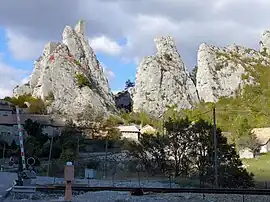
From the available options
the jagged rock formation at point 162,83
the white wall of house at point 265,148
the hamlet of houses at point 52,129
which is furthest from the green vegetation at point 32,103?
the white wall of house at point 265,148

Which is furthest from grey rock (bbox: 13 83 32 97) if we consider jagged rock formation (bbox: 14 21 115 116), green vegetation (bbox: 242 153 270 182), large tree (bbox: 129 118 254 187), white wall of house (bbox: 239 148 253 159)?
large tree (bbox: 129 118 254 187)

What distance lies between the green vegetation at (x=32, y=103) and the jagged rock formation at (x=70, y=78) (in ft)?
5.70

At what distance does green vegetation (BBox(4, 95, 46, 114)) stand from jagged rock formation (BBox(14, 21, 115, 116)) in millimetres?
1737

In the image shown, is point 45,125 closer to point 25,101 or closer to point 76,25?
point 25,101

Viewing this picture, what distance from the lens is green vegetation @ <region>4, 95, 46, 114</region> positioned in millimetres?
100463

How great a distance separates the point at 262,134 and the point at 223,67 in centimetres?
5355

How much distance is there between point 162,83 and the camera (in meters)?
121

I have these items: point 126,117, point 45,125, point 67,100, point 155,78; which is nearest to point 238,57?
point 155,78

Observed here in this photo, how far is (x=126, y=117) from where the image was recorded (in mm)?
108312

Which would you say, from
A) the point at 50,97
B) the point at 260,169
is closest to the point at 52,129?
the point at 50,97

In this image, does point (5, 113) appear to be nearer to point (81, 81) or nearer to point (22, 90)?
point (81, 81)

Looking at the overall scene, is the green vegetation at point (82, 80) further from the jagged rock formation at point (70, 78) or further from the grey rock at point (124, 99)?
the grey rock at point (124, 99)

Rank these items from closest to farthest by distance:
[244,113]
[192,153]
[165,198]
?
[165,198] → [192,153] → [244,113]

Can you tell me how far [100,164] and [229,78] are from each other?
83.7m
